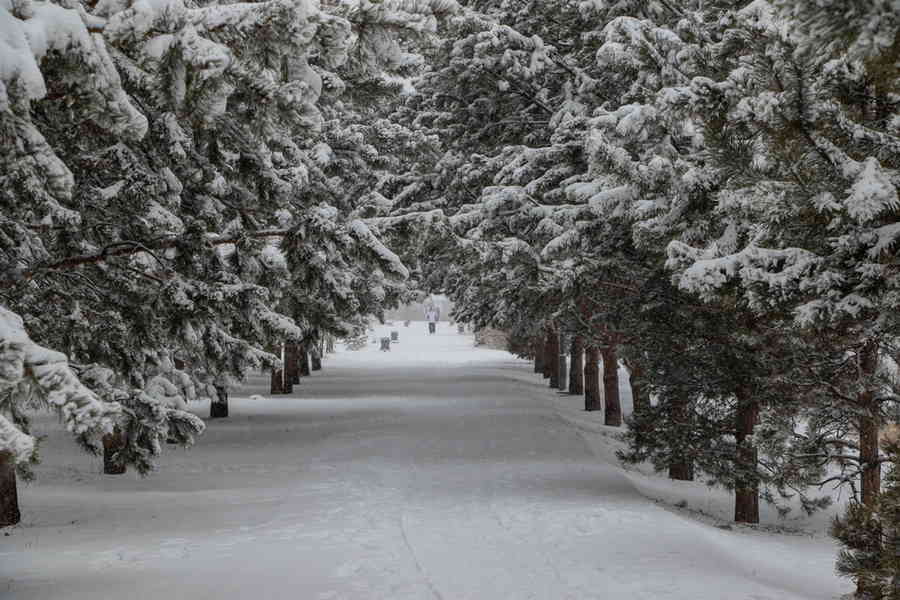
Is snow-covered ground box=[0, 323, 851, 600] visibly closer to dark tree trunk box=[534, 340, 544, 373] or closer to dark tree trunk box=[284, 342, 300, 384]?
dark tree trunk box=[284, 342, 300, 384]

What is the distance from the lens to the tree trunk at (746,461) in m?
10.0

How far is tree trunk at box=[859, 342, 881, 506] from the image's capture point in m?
8.64

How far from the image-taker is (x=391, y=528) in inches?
357

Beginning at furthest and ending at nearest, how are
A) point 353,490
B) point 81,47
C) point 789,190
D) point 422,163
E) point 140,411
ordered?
1. point 422,163
2. point 353,490
3. point 140,411
4. point 789,190
5. point 81,47

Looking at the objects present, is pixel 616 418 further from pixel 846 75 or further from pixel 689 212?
pixel 846 75

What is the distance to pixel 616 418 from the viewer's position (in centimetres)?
2045

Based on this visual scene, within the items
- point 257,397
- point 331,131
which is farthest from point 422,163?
point 257,397

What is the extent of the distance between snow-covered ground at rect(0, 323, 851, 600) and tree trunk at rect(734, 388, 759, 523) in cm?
49

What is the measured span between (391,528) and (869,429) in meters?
5.44

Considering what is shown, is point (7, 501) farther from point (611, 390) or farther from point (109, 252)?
point (611, 390)

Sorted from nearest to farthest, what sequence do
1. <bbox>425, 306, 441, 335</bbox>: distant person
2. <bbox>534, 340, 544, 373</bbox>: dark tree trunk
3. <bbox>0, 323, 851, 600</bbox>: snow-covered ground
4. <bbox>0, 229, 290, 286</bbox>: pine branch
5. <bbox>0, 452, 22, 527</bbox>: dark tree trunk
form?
1. <bbox>0, 229, 290, 286</bbox>: pine branch
2. <bbox>0, 323, 851, 600</bbox>: snow-covered ground
3. <bbox>0, 452, 22, 527</bbox>: dark tree trunk
4. <bbox>534, 340, 544, 373</bbox>: dark tree trunk
5. <bbox>425, 306, 441, 335</bbox>: distant person

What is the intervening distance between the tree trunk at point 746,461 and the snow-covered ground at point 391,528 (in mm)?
488

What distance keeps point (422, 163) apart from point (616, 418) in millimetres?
8025

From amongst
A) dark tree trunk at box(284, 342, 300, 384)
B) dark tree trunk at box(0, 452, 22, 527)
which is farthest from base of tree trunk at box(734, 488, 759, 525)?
dark tree trunk at box(284, 342, 300, 384)
